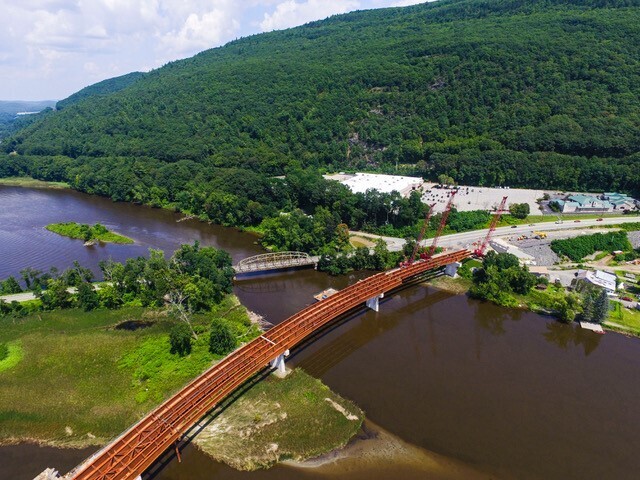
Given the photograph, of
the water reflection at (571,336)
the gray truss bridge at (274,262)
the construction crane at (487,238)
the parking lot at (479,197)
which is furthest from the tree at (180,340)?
the parking lot at (479,197)

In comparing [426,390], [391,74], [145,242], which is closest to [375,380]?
[426,390]

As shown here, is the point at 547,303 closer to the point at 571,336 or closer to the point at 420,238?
the point at 571,336

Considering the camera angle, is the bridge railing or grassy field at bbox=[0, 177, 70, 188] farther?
grassy field at bbox=[0, 177, 70, 188]

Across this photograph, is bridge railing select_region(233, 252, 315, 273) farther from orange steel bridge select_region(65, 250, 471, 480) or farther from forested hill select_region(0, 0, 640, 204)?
forested hill select_region(0, 0, 640, 204)

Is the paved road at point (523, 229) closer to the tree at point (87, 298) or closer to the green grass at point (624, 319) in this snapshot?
the green grass at point (624, 319)

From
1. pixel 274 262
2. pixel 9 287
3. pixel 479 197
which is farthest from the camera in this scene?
pixel 479 197

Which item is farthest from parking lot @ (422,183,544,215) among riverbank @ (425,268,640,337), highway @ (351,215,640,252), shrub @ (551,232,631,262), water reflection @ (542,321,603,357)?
water reflection @ (542,321,603,357)

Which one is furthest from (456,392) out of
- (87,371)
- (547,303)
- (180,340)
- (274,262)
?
(87,371)
